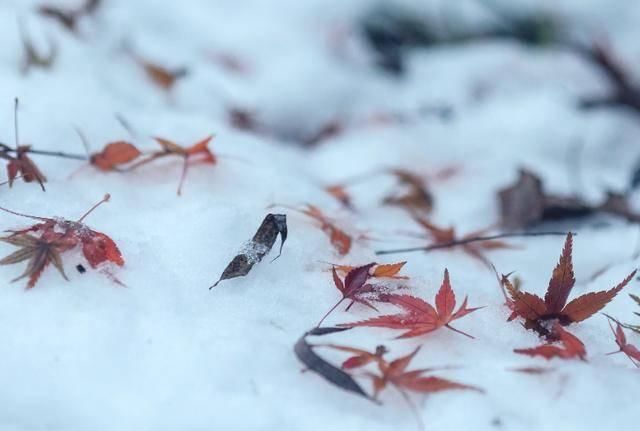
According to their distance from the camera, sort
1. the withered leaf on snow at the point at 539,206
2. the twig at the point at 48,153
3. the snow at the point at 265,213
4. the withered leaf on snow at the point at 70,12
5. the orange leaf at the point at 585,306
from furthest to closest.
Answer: the withered leaf on snow at the point at 70,12
the withered leaf on snow at the point at 539,206
the twig at the point at 48,153
the orange leaf at the point at 585,306
the snow at the point at 265,213

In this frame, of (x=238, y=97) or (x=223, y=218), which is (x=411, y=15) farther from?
(x=223, y=218)

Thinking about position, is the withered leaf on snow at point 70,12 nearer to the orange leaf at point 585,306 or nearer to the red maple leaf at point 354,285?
the red maple leaf at point 354,285

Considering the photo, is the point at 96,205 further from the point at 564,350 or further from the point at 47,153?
the point at 564,350

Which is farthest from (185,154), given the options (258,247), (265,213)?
(258,247)

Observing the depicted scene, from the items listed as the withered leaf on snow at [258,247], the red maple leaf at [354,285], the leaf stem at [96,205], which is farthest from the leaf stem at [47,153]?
the red maple leaf at [354,285]

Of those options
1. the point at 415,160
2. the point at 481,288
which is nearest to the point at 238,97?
the point at 415,160
